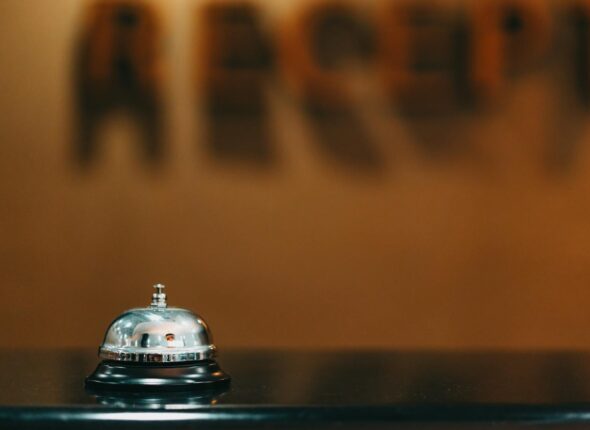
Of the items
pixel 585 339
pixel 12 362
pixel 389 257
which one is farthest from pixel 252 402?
pixel 585 339

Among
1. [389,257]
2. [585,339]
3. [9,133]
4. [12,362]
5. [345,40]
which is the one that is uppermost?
[345,40]

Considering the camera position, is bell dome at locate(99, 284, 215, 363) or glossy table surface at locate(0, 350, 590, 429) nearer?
glossy table surface at locate(0, 350, 590, 429)

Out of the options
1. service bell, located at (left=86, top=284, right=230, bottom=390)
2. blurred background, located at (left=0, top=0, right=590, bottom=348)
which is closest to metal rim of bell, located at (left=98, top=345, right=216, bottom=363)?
service bell, located at (left=86, top=284, right=230, bottom=390)

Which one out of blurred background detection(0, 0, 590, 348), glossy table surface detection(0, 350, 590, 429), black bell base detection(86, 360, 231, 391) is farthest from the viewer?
blurred background detection(0, 0, 590, 348)

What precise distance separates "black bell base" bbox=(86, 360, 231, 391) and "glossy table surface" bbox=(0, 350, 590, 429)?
0.8 inches

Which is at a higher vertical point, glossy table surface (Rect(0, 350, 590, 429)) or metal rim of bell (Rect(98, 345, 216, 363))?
metal rim of bell (Rect(98, 345, 216, 363))

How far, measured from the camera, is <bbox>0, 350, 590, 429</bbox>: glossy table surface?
2.64 feet

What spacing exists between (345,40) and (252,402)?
2.34 meters

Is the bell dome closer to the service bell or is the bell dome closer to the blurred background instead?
the service bell

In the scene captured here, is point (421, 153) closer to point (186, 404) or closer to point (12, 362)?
point (12, 362)

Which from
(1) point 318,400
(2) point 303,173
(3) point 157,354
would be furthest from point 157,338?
(2) point 303,173

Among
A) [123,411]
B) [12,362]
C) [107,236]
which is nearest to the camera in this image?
[123,411]

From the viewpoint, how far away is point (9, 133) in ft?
9.95

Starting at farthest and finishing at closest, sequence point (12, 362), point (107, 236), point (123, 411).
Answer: point (107, 236), point (12, 362), point (123, 411)
